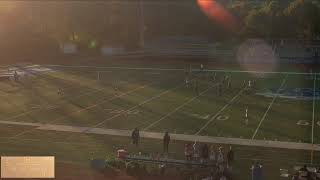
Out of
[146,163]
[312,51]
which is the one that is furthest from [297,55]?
[146,163]

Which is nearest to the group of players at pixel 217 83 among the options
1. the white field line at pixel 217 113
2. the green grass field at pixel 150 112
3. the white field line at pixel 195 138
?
the green grass field at pixel 150 112

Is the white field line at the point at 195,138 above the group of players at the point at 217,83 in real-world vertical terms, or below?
below

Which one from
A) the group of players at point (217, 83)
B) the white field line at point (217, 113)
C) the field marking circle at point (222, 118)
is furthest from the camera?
the group of players at point (217, 83)

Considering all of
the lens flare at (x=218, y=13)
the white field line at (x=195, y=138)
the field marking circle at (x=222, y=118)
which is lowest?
the white field line at (x=195, y=138)

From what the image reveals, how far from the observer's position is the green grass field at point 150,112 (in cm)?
2056

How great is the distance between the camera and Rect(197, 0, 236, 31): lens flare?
73.7 metres

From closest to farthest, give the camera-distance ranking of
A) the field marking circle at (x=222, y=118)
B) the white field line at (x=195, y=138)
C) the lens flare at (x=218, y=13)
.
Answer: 1. the white field line at (x=195, y=138)
2. the field marking circle at (x=222, y=118)
3. the lens flare at (x=218, y=13)

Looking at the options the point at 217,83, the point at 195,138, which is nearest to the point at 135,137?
the point at 195,138

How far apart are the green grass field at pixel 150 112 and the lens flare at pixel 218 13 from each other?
32.7 m

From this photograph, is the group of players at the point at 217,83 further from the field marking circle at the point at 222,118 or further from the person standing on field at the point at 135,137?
the person standing on field at the point at 135,137

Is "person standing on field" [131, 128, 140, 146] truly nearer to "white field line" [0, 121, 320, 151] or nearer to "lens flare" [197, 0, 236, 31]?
"white field line" [0, 121, 320, 151]

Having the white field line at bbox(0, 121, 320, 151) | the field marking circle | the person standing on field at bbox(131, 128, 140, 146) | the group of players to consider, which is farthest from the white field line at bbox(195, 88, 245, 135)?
the person standing on field at bbox(131, 128, 140, 146)

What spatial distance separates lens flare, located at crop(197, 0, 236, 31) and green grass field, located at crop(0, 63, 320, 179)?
3265 cm

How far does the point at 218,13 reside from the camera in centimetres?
7831
